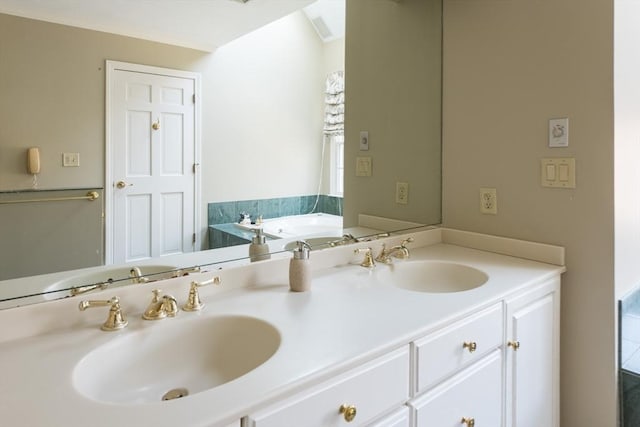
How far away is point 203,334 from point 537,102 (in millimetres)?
1503

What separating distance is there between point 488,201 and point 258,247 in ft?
3.50

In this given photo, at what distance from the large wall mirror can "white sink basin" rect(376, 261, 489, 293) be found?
26 cm

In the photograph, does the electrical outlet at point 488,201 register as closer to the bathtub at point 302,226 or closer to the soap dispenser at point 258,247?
the bathtub at point 302,226

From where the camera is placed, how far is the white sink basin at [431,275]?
5.34ft

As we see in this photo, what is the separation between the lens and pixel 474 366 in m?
1.23

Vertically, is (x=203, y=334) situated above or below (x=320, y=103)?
below

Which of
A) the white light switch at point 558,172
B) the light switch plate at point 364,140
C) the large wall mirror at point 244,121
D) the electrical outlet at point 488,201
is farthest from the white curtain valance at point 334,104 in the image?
the white light switch at point 558,172

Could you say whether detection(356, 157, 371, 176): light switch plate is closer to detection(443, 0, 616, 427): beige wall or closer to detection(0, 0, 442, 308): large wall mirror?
detection(0, 0, 442, 308): large wall mirror

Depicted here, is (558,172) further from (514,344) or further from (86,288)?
(86,288)

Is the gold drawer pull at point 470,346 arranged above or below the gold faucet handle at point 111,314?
below

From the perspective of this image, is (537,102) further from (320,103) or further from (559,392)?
(559,392)

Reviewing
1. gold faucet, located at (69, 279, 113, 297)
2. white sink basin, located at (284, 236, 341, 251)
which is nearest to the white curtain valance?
white sink basin, located at (284, 236, 341, 251)

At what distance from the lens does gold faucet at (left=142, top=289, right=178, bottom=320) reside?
107cm

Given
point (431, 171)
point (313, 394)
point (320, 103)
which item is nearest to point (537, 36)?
point (431, 171)
